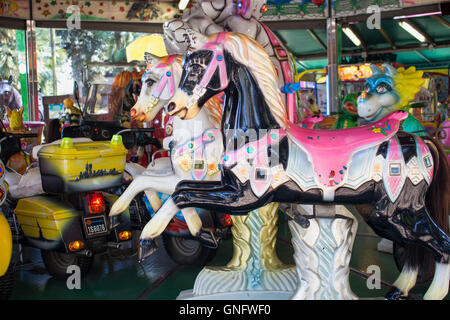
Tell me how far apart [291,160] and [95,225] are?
1655mm

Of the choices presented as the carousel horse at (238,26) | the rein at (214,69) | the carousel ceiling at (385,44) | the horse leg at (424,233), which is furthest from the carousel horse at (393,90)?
the carousel ceiling at (385,44)

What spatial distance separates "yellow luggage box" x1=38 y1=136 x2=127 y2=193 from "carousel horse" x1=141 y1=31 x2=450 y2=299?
3.45ft

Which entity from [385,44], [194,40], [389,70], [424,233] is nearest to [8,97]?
[389,70]

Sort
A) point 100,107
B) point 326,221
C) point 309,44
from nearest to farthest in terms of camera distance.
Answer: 1. point 326,221
2. point 100,107
3. point 309,44

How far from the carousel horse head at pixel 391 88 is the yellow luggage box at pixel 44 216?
249 centimetres

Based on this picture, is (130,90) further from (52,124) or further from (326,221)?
(326,221)

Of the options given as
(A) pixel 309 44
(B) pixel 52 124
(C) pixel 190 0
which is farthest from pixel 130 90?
(A) pixel 309 44

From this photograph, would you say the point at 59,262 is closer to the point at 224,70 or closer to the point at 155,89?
the point at 155,89

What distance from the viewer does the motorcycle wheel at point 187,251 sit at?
3645 mm

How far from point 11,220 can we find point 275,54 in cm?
232

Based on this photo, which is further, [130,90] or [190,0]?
[190,0]

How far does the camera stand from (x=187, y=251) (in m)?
3.70

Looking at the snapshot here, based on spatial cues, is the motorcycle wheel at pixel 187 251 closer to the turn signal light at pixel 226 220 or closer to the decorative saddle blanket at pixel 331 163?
the turn signal light at pixel 226 220
